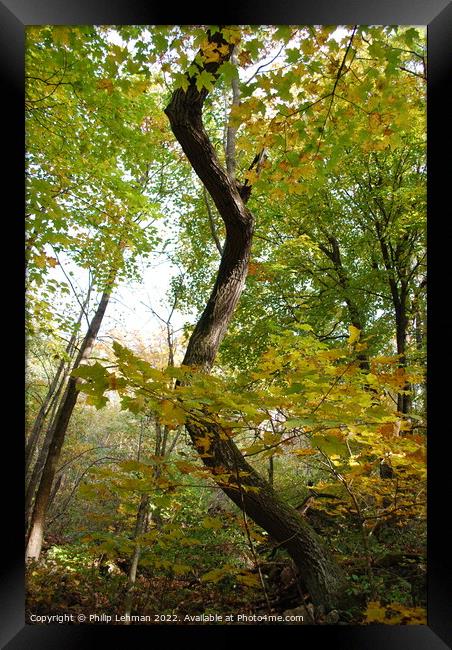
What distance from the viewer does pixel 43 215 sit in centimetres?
282

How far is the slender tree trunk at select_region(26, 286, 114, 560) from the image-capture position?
13.1 feet

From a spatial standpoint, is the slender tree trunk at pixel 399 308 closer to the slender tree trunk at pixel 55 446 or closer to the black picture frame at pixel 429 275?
the black picture frame at pixel 429 275

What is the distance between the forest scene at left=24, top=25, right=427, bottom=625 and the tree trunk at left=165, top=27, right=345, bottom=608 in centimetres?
1

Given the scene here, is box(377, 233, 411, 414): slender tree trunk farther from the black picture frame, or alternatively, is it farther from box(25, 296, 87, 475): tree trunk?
box(25, 296, 87, 475): tree trunk

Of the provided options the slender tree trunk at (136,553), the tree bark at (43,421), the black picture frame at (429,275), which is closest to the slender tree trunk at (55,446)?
the tree bark at (43,421)

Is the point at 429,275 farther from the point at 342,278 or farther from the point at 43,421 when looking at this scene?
the point at 43,421

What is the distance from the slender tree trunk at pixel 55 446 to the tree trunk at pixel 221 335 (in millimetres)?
2242

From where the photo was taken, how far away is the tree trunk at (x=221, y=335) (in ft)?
6.25

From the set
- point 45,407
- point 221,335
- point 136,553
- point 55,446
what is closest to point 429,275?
point 221,335

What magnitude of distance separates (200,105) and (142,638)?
2.26m

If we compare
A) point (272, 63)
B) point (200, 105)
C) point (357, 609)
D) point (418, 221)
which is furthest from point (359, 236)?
point (357, 609)

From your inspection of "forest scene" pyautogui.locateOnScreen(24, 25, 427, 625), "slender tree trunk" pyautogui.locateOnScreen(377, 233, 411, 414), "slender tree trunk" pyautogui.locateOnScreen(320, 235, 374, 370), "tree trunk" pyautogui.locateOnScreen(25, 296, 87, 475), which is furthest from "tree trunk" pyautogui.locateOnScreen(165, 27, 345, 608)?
"tree trunk" pyautogui.locateOnScreen(25, 296, 87, 475)
